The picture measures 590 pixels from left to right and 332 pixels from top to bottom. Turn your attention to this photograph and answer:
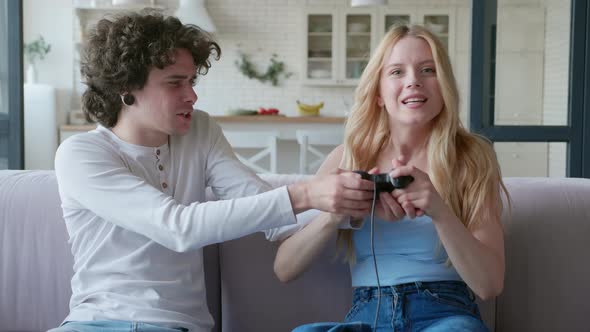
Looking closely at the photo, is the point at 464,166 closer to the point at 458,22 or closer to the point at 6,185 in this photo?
the point at 6,185

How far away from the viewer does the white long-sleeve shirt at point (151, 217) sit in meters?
1.40

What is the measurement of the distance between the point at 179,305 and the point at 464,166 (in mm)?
758

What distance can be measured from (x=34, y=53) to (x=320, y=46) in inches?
129

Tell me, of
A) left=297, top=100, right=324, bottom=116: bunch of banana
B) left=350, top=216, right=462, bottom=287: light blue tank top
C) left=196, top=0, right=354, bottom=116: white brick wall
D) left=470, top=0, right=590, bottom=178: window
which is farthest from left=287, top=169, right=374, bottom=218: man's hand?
left=196, top=0, right=354, bottom=116: white brick wall

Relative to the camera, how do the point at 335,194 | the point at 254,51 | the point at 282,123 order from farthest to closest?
1. the point at 254,51
2. the point at 282,123
3. the point at 335,194

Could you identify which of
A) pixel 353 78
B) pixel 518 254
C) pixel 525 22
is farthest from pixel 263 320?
pixel 353 78

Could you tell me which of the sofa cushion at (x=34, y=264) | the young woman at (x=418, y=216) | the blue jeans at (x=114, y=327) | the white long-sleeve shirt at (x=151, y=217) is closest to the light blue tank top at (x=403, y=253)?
the young woman at (x=418, y=216)

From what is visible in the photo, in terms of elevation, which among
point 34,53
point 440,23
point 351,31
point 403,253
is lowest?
point 403,253

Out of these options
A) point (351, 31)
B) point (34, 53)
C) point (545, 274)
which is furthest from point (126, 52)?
point (351, 31)

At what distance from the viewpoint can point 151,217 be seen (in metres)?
1.42

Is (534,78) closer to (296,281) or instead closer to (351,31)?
(296,281)

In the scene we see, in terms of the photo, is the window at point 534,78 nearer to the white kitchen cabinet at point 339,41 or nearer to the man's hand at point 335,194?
the man's hand at point 335,194

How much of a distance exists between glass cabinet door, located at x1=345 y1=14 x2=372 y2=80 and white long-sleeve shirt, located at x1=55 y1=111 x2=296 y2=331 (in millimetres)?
6508

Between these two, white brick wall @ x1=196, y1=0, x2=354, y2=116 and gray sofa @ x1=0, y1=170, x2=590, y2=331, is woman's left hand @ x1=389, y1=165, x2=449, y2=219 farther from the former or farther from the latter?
white brick wall @ x1=196, y1=0, x2=354, y2=116
